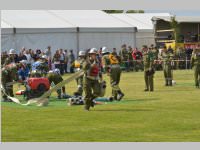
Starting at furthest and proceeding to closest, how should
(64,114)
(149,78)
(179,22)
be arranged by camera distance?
1. (179,22)
2. (149,78)
3. (64,114)

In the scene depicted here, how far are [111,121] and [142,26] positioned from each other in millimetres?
38514

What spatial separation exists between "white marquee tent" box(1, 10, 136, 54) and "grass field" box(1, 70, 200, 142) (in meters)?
20.5

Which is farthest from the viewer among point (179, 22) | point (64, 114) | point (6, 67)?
point (179, 22)

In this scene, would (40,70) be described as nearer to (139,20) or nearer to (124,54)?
(124,54)

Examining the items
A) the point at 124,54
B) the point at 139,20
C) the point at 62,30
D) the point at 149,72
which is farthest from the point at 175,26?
the point at 149,72

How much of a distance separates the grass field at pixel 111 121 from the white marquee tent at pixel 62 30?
805 inches

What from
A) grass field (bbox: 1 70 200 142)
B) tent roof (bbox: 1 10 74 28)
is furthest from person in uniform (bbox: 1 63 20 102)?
tent roof (bbox: 1 10 74 28)

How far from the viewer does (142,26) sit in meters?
56.9

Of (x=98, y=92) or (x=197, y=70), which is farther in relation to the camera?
(x=197, y=70)

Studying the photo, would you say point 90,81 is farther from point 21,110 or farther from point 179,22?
point 179,22

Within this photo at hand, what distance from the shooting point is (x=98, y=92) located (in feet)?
72.4

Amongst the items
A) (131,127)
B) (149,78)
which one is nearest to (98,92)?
(131,127)

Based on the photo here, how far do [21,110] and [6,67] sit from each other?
4.49 meters

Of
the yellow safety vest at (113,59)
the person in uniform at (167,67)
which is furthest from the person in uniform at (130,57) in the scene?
the yellow safety vest at (113,59)
